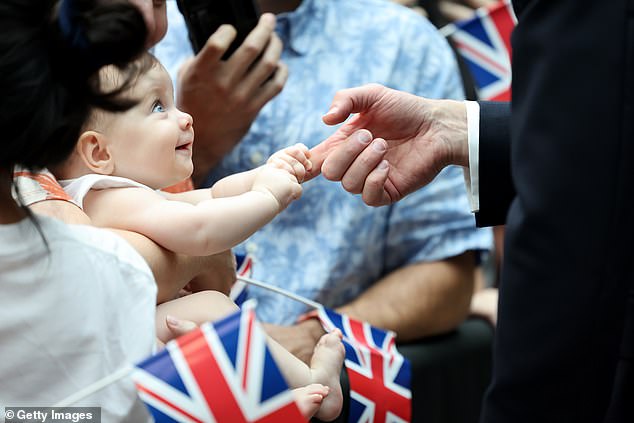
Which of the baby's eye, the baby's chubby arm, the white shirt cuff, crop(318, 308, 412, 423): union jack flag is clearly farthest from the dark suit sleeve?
the baby's eye

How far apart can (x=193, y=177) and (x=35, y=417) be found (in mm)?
889

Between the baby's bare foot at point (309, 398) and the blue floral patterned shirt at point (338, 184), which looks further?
the blue floral patterned shirt at point (338, 184)

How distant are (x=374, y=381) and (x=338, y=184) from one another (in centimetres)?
74

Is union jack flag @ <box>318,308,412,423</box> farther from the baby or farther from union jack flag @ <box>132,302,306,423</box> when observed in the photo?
union jack flag @ <box>132,302,306,423</box>

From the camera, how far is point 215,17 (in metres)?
1.76

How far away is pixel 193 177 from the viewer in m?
1.89

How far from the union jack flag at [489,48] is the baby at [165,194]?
1.25m

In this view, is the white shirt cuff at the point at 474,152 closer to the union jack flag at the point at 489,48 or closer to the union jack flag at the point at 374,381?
the union jack flag at the point at 374,381

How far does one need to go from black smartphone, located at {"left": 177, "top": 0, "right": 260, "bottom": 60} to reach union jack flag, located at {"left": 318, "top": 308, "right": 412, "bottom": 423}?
623 mm

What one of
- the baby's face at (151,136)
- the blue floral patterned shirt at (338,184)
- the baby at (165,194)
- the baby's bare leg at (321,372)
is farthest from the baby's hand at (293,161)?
Answer: the blue floral patterned shirt at (338,184)

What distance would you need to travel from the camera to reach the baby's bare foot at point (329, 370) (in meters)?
1.24

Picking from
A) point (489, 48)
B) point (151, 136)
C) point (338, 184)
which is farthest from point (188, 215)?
point (489, 48)

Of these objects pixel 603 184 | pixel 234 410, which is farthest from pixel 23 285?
pixel 603 184

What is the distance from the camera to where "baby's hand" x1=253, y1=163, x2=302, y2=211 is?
1.20 m
